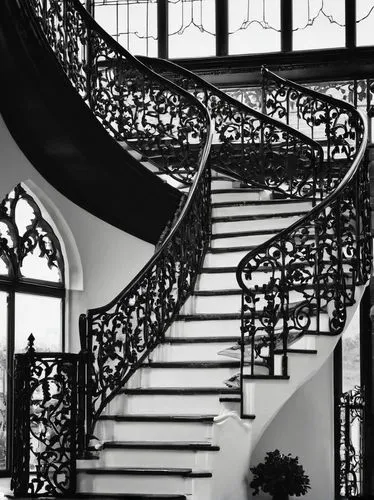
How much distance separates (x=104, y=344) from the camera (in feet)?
26.1

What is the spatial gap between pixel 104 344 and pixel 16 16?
8.84ft

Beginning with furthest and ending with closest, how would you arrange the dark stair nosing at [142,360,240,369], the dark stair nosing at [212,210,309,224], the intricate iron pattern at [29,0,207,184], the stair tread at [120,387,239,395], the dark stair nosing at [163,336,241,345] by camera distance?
the dark stair nosing at [212,210,309,224] < the intricate iron pattern at [29,0,207,184] < the dark stair nosing at [163,336,241,345] < the dark stair nosing at [142,360,240,369] < the stair tread at [120,387,239,395]

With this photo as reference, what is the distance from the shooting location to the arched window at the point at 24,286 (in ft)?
32.9

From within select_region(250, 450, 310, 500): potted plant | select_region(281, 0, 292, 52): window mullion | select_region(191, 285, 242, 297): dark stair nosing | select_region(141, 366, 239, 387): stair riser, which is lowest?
select_region(250, 450, 310, 500): potted plant

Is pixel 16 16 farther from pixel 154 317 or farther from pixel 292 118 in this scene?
pixel 292 118

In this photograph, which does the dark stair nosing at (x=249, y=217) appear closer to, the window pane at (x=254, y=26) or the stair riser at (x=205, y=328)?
the stair riser at (x=205, y=328)

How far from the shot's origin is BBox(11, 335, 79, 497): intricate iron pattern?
7.45m

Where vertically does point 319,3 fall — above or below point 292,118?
above

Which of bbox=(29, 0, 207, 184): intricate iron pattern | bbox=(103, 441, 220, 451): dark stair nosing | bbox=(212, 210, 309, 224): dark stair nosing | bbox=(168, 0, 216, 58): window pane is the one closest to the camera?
bbox=(103, 441, 220, 451): dark stair nosing

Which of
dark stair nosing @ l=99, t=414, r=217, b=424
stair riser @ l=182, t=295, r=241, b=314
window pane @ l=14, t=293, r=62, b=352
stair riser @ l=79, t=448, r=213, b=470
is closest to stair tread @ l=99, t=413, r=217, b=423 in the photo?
dark stair nosing @ l=99, t=414, r=217, b=424

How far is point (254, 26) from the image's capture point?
13.7 m

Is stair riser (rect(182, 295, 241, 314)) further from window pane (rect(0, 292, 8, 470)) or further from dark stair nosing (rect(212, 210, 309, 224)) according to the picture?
window pane (rect(0, 292, 8, 470))

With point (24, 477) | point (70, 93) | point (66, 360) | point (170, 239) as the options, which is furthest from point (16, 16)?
point (24, 477)

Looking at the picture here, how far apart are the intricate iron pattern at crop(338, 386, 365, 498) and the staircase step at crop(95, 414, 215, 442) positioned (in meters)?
3.80
